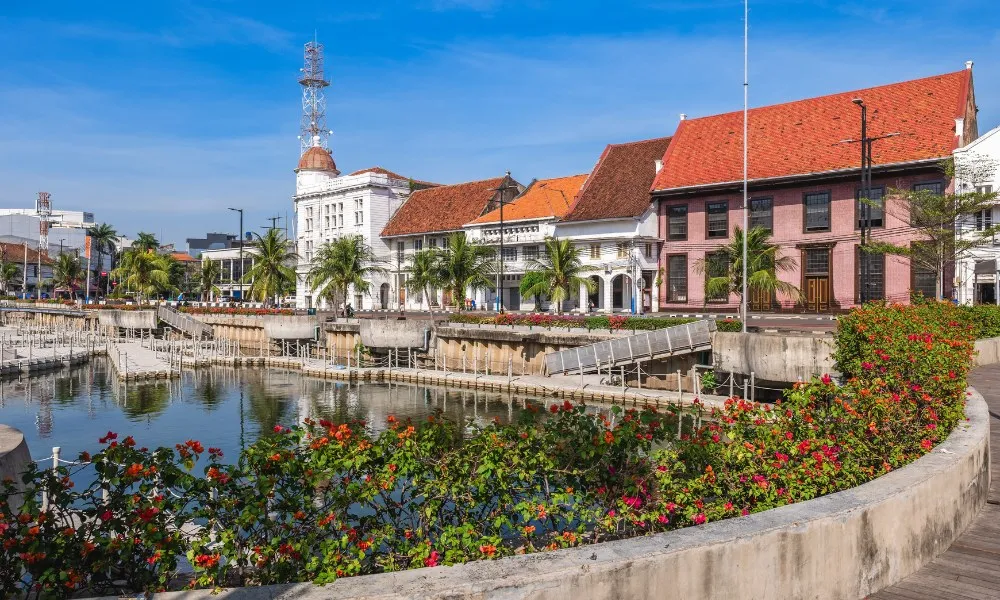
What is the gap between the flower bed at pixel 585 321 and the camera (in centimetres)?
3412

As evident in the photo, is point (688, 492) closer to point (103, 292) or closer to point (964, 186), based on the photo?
point (964, 186)

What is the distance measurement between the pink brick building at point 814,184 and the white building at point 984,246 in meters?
1.28

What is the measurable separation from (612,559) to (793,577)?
1.41 metres

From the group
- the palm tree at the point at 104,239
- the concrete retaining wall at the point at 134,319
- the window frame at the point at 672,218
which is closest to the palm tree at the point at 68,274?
the palm tree at the point at 104,239

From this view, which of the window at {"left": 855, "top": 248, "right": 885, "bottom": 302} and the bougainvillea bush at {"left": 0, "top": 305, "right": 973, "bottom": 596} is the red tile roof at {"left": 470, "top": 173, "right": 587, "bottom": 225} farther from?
the bougainvillea bush at {"left": 0, "top": 305, "right": 973, "bottom": 596}

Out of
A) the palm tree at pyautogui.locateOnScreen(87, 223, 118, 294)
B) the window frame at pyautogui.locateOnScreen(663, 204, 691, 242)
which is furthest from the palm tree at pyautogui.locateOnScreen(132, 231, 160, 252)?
the window frame at pyautogui.locateOnScreen(663, 204, 691, 242)

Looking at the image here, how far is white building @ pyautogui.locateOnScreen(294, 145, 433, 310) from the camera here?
7319 centimetres

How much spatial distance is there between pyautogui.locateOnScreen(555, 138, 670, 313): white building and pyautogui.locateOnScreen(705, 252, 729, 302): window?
4.46 metres

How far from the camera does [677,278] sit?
163 ft

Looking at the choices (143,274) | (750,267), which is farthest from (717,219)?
(143,274)

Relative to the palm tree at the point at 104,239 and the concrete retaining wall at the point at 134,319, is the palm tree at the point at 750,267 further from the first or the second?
the palm tree at the point at 104,239

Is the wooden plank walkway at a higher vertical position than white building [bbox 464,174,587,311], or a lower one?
lower

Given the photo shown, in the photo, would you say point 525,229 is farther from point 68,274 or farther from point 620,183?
point 68,274

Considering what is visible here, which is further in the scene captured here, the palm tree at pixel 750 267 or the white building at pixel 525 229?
the white building at pixel 525 229
